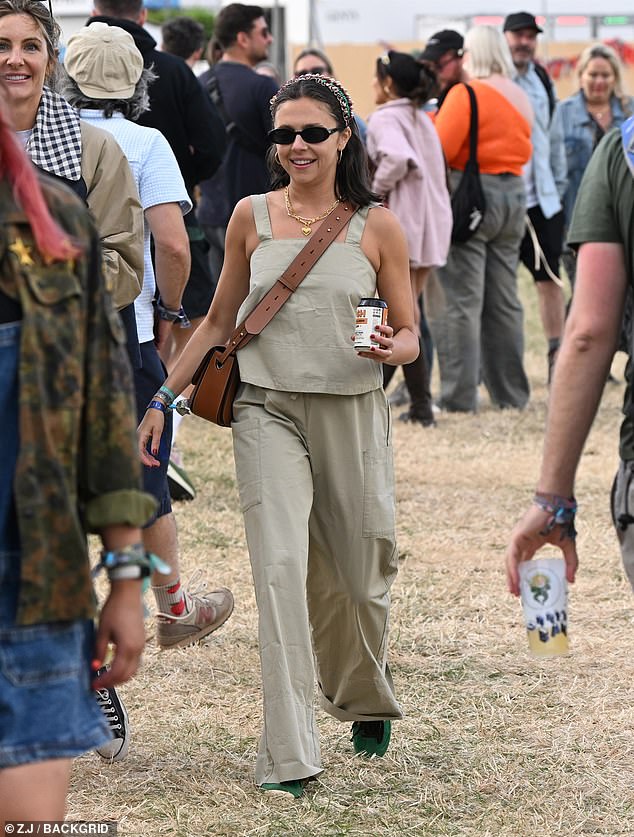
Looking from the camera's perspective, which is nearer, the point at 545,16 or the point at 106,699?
the point at 106,699

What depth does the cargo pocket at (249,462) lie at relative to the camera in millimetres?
3918

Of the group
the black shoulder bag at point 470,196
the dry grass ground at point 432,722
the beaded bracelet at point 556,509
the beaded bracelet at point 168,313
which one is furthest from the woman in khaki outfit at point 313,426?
the black shoulder bag at point 470,196

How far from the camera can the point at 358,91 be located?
29.3 metres

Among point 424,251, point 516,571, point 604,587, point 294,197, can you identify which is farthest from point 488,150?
point 516,571

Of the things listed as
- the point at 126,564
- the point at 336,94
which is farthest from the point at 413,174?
the point at 126,564

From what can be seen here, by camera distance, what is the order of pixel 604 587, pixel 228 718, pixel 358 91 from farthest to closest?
pixel 358 91, pixel 604 587, pixel 228 718

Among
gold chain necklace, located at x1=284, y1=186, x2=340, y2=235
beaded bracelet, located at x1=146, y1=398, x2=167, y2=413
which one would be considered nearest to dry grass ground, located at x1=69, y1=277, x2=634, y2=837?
beaded bracelet, located at x1=146, y1=398, x2=167, y2=413

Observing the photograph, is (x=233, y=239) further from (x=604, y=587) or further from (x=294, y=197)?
(x=604, y=587)

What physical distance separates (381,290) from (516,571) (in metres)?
1.40

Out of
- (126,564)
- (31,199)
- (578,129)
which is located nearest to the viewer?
(31,199)

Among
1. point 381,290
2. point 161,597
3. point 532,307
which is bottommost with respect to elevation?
point 532,307

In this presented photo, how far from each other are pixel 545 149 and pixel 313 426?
678cm

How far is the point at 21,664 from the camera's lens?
2.23m

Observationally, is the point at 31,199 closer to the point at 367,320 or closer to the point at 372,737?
the point at 367,320
